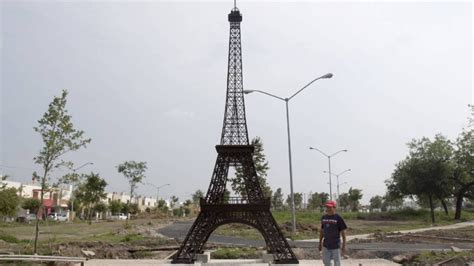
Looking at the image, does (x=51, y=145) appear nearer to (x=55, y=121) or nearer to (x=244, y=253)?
(x=55, y=121)

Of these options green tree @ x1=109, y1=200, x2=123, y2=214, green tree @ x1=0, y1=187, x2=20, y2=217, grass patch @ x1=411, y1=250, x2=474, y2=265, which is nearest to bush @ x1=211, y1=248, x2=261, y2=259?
grass patch @ x1=411, y1=250, x2=474, y2=265

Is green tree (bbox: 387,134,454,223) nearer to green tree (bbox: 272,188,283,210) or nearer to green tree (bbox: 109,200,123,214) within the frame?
green tree (bbox: 272,188,283,210)

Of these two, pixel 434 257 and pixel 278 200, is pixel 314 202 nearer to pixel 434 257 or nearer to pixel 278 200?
pixel 278 200

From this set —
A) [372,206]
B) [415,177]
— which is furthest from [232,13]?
[372,206]

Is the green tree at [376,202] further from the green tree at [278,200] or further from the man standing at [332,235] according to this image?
the man standing at [332,235]

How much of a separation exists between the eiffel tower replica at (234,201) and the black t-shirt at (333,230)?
9.08 metres

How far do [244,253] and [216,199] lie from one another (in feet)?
11.1

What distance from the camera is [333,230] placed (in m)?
10.4

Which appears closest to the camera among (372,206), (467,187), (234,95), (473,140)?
(234,95)

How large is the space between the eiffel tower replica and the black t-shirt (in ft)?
29.8

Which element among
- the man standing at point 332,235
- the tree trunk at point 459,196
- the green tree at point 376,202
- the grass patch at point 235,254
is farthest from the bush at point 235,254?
the green tree at point 376,202

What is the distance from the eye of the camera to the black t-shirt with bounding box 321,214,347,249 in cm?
1038

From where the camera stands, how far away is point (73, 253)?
74.4 feet

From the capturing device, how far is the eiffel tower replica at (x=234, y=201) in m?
20.1
